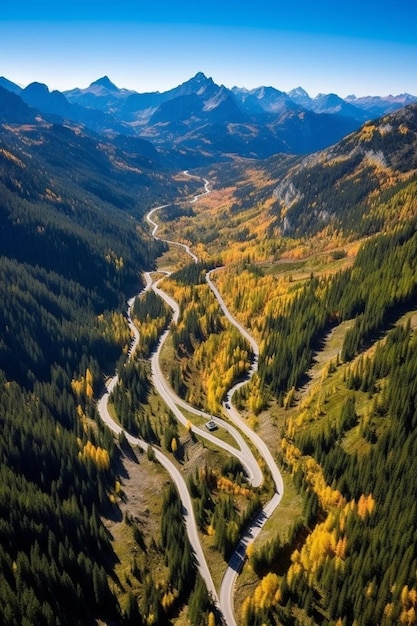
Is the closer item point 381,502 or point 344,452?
point 381,502

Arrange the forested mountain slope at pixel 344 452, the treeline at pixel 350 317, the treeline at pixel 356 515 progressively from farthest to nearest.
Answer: the treeline at pixel 350 317 < the forested mountain slope at pixel 344 452 < the treeline at pixel 356 515

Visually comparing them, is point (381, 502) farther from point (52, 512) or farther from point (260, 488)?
point (52, 512)

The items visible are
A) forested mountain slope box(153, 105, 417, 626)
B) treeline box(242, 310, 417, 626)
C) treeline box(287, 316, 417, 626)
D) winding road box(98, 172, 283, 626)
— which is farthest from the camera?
winding road box(98, 172, 283, 626)

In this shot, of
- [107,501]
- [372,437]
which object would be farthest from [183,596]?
[372,437]

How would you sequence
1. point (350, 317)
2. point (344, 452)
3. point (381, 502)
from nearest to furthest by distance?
point (381, 502) < point (344, 452) < point (350, 317)

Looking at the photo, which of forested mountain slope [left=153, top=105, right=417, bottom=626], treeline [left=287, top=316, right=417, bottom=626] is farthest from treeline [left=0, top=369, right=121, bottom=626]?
treeline [left=287, top=316, right=417, bottom=626]

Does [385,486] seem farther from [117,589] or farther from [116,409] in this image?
[116,409]

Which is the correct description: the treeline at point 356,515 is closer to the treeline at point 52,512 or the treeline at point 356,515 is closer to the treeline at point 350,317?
the treeline at point 350,317

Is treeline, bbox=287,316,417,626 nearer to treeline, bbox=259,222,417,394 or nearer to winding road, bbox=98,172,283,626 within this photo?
winding road, bbox=98,172,283,626

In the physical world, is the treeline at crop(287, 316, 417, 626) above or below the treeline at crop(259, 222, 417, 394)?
below

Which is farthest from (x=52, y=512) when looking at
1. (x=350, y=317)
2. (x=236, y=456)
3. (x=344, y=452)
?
(x=350, y=317)

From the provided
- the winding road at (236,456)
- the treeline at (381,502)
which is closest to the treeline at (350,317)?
the winding road at (236,456)
